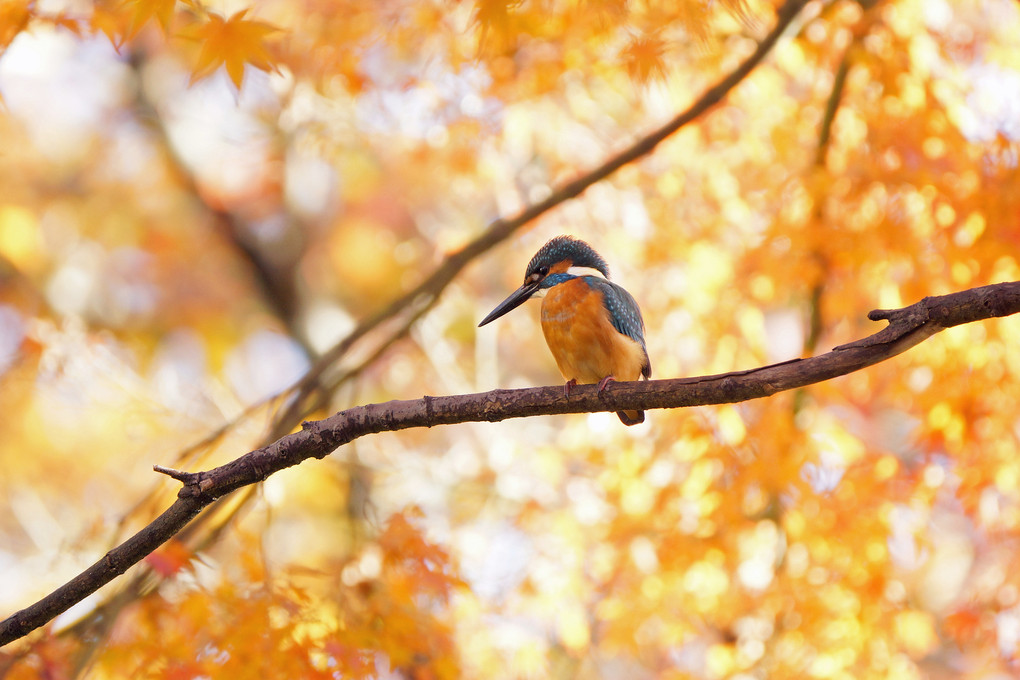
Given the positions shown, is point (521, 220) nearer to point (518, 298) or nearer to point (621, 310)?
point (518, 298)

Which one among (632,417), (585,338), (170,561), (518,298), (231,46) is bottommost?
(632,417)

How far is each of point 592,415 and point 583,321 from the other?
211 cm

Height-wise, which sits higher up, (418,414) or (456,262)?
(456,262)

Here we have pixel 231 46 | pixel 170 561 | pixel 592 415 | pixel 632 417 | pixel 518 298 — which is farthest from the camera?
pixel 592 415

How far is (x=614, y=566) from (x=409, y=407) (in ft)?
9.29

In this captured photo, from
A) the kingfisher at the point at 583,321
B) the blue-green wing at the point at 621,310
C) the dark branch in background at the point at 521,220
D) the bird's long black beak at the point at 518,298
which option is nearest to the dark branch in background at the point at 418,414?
the kingfisher at the point at 583,321

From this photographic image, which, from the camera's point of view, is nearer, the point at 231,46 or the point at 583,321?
the point at 231,46

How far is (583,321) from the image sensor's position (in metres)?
2.72

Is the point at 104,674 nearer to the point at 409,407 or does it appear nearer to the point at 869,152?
the point at 409,407

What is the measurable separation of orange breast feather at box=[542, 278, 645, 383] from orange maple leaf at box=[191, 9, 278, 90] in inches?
53.5

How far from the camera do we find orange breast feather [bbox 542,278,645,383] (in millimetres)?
2711

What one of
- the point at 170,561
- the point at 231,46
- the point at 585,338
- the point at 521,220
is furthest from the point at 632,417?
the point at 231,46

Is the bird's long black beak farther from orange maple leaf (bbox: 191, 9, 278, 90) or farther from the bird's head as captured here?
orange maple leaf (bbox: 191, 9, 278, 90)

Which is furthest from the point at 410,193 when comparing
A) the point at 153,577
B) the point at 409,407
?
the point at 409,407
